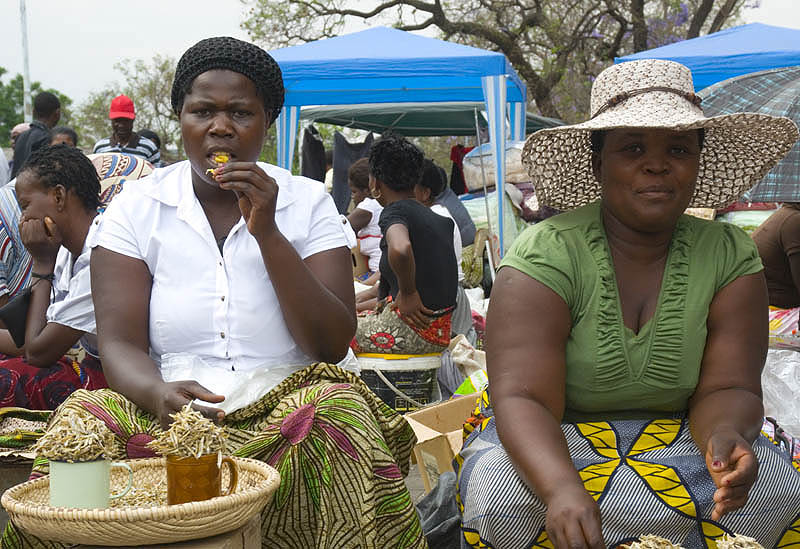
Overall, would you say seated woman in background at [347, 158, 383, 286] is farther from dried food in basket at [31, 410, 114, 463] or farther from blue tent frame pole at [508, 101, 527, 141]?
blue tent frame pole at [508, 101, 527, 141]

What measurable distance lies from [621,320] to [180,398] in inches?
43.9

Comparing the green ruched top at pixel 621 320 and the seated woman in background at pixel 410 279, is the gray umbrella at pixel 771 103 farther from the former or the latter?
the green ruched top at pixel 621 320

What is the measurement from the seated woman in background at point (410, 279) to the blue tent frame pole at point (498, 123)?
3.56 meters

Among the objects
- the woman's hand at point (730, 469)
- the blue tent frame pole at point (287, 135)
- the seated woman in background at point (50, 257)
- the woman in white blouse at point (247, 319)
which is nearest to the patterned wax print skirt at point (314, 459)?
the woman in white blouse at point (247, 319)

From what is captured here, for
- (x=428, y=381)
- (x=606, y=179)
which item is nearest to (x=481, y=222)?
(x=428, y=381)

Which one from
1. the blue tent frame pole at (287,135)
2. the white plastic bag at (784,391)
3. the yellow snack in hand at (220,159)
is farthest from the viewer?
the blue tent frame pole at (287,135)

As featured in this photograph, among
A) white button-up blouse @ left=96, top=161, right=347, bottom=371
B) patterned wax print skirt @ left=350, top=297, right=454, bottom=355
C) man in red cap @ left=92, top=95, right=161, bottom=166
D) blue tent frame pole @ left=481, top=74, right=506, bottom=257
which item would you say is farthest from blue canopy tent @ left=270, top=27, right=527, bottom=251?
white button-up blouse @ left=96, top=161, right=347, bottom=371

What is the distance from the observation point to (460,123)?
1538 cm

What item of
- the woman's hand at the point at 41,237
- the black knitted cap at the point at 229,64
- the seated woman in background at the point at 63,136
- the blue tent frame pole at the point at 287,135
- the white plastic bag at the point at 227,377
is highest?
the black knitted cap at the point at 229,64

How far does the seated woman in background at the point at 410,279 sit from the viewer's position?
4586 millimetres

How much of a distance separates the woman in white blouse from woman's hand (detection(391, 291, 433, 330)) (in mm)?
1963

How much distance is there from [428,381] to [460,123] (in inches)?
439

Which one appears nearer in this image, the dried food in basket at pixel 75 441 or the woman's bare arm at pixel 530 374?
the dried food in basket at pixel 75 441

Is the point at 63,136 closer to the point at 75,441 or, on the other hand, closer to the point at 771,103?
the point at 771,103
